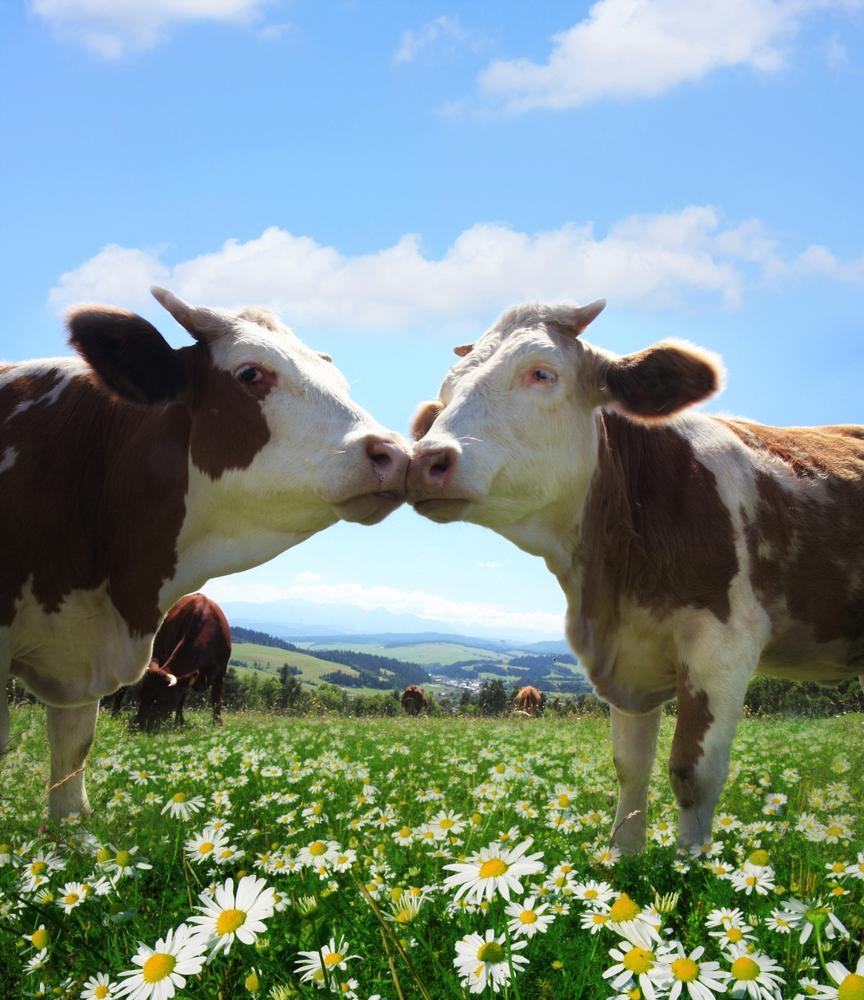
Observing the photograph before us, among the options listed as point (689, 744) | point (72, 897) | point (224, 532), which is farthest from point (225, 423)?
point (689, 744)

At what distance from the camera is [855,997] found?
1842 millimetres

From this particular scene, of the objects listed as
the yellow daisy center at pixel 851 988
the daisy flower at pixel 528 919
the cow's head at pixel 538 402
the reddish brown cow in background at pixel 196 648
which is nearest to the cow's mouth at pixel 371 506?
the cow's head at pixel 538 402

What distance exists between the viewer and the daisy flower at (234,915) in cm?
207

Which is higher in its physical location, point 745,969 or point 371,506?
point 371,506

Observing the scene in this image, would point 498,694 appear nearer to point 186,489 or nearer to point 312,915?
point 186,489

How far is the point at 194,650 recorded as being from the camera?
1777 centimetres

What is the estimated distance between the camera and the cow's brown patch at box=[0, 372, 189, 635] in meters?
5.63

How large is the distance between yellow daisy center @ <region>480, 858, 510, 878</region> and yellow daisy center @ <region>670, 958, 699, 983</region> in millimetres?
533

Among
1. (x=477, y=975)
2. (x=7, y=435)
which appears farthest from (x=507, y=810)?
(x=7, y=435)

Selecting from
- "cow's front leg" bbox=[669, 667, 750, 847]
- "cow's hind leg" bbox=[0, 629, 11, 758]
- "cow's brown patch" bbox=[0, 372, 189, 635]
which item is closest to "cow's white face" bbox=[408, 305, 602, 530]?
"cow's front leg" bbox=[669, 667, 750, 847]

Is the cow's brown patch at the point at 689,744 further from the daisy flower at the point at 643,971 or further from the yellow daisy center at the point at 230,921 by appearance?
the yellow daisy center at the point at 230,921

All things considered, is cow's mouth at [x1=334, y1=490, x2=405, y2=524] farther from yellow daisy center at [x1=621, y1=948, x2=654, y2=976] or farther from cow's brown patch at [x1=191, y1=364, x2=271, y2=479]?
yellow daisy center at [x1=621, y1=948, x2=654, y2=976]

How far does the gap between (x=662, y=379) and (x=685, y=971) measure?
4.49 metres

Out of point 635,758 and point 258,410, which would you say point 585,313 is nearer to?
point 258,410
